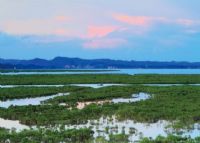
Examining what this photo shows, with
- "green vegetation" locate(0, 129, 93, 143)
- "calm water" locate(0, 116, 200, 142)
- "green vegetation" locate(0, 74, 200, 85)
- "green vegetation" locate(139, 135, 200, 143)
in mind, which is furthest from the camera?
"green vegetation" locate(0, 74, 200, 85)

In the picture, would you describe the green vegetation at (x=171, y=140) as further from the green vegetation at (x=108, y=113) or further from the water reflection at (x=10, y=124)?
the water reflection at (x=10, y=124)

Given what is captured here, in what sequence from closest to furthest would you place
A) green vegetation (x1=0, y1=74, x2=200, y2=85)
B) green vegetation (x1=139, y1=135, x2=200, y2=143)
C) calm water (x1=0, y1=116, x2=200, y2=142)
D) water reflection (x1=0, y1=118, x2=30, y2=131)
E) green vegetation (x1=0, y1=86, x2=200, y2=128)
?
1. green vegetation (x1=139, y1=135, x2=200, y2=143)
2. calm water (x1=0, y1=116, x2=200, y2=142)
3. water reflection (x1=0, y1=118, x2=30, y2=131)
4. green vegetation (x1=0, y1=86, x2=200, y2=128)
5. green vegetation (x1=0, y1=74, x2=200, y2=85)

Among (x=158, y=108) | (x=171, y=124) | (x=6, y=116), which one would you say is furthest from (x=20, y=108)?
(x=171, y=124)

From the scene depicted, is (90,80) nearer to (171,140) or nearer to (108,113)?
(108,113)

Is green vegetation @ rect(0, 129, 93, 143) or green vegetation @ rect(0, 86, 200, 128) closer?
green vegetation @ rect(0, 129, 93, 143)

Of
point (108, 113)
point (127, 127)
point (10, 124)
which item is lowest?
point (10, 124)

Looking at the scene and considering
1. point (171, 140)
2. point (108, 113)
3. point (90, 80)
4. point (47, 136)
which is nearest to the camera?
point (171, 140)

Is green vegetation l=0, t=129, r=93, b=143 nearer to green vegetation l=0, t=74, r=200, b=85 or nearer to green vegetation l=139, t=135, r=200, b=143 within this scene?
green vegetation l=139, t=135, r=200, b=143

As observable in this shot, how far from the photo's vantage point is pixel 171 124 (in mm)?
20609

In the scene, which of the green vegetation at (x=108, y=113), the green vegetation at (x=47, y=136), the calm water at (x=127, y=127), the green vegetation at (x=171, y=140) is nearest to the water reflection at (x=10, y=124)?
the calm water at (x=127, y=127)

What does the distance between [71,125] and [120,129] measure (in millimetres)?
2420

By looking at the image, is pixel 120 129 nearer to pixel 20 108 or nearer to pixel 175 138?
pixel 175 138

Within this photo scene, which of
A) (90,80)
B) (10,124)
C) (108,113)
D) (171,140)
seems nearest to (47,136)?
(171,140)

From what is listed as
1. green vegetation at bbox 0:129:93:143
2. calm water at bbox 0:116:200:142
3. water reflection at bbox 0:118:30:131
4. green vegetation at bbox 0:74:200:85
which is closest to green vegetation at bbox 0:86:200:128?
water reflection at bbox 0:118:30:131
